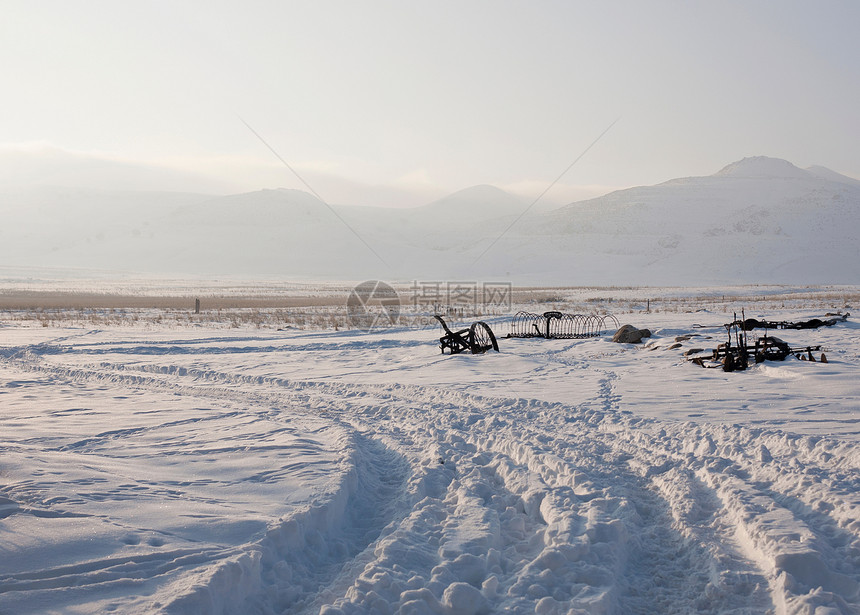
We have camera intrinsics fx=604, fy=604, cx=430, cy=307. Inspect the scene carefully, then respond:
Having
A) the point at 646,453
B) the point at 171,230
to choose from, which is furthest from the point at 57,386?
the point at 171,230

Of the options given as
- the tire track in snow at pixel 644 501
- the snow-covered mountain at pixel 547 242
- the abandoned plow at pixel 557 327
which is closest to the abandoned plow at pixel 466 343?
the abandoned plow at pixel 557 327

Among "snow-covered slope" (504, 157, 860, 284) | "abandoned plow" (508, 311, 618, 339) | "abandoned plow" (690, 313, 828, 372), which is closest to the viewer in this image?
"abandoned plow" (690, 313, 828, 372)

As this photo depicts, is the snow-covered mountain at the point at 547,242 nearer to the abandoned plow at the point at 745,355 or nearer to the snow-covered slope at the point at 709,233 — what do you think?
the snow-covered slope at the point at 709,233

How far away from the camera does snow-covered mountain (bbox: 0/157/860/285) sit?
115m

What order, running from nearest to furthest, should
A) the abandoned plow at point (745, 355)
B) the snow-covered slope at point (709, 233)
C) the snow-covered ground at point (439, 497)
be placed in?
the snow-covered ground at point (439, 497) < the abandoned plow at point (745, 355) < the snow-covered slope at point (709, 233)

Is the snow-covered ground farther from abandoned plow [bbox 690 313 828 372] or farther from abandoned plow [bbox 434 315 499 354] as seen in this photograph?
abandoned plow [bbox 434 315 499 354]

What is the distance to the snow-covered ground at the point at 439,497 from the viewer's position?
165 inches

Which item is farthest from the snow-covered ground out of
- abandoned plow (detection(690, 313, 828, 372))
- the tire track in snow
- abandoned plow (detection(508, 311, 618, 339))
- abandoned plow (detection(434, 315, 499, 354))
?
abandoned plow (detection(508, 311, 618, 339))

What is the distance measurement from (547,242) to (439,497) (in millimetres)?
139372

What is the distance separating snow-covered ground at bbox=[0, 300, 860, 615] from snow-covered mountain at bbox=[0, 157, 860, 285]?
94.5 m

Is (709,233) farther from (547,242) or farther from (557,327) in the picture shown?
(557,327)

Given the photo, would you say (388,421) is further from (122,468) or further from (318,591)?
(318,591)

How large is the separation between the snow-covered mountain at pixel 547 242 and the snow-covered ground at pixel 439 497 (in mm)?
94474

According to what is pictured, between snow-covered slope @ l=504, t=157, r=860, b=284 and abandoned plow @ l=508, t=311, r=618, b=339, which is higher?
snow-covered slope @ l=504, t=157, r=860, b=284
